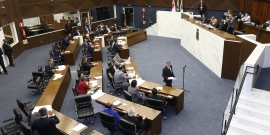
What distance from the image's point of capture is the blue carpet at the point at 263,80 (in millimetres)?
7829

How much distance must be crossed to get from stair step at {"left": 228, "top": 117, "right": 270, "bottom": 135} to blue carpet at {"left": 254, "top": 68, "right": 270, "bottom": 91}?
203cm

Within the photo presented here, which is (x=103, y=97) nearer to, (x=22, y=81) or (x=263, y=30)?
(x=22, y=81)

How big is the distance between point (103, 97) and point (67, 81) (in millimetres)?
3245

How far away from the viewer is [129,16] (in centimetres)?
2384

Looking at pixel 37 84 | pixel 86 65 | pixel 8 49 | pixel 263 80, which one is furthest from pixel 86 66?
pixel 263 80

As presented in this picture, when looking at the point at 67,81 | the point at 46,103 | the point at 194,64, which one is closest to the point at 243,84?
the point at 194,64

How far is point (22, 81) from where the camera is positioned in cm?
1155

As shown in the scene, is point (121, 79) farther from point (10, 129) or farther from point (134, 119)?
point (10, 129)

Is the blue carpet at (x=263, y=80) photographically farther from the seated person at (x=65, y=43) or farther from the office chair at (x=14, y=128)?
the seated person at (x=65, y=43)

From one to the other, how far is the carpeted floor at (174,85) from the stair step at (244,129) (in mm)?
625

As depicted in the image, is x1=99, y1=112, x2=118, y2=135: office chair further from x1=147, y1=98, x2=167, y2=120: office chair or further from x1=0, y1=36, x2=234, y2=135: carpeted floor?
x1=147, y1=98, x2=167, y2=120: office chair

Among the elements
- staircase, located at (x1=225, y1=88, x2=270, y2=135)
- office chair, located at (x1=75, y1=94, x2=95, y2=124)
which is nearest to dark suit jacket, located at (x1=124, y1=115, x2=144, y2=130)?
office chair, located at (x1=75, y1=94, x2=95, y2=124)

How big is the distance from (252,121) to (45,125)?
18.3 feet

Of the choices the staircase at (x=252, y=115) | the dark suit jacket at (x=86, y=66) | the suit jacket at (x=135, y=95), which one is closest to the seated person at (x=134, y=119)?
the suit jacket at (x=135, y=95)
